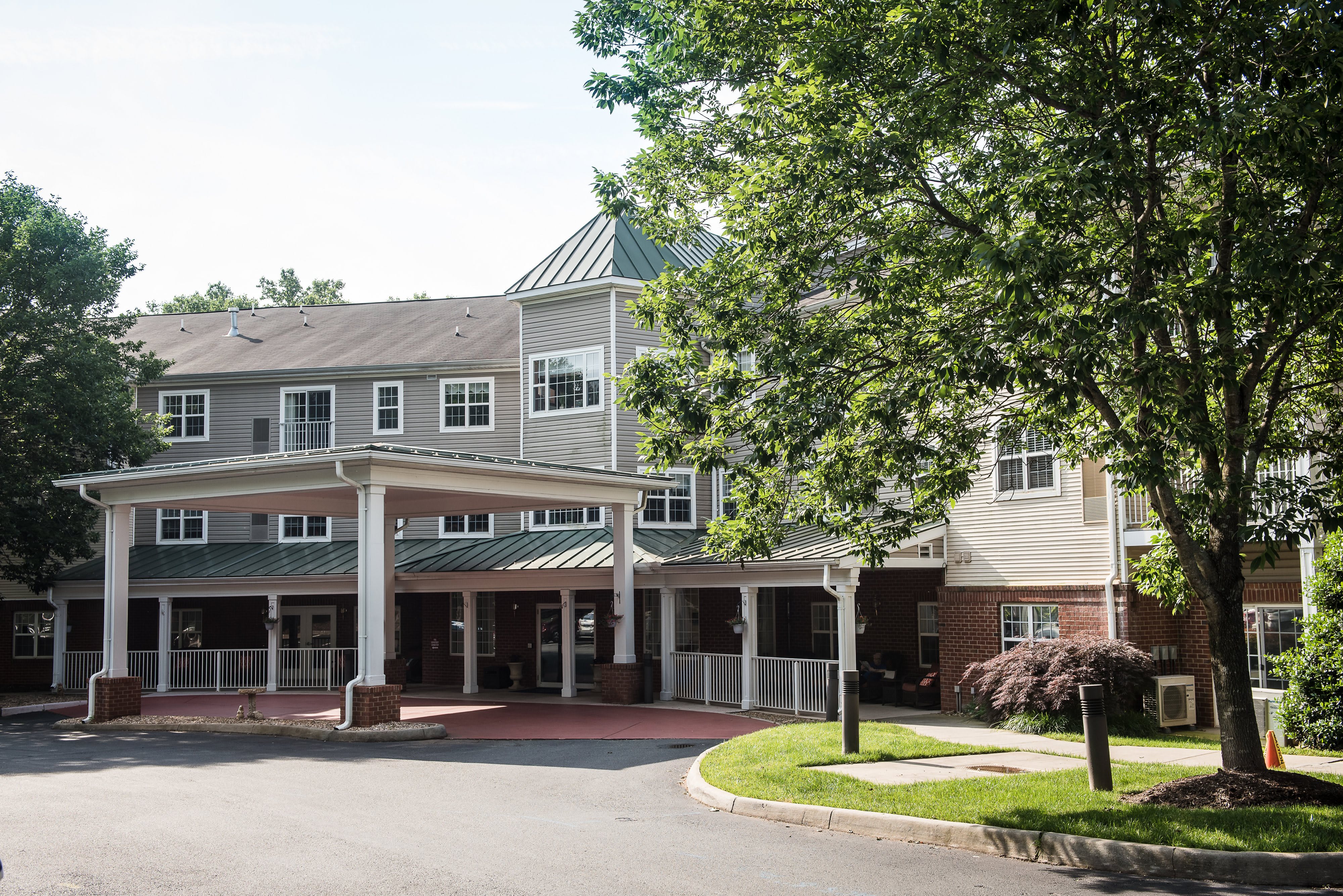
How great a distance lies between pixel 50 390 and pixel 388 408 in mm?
7703

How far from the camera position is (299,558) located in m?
28.9

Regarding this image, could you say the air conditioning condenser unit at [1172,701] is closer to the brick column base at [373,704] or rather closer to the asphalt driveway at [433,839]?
the asphalt driveway at [433,839]

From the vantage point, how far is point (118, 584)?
21.9 metres

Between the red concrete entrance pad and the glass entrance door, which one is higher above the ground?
the glass entrance door

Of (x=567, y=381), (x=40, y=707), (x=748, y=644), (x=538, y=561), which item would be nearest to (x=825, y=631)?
(x=748, y=644)

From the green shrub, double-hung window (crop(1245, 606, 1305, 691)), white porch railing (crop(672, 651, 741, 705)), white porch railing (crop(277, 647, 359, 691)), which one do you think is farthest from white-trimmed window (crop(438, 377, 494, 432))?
the green shrub

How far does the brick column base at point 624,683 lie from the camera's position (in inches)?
890

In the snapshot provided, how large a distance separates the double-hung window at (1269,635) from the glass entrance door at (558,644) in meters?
14.4

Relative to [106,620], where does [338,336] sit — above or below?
above

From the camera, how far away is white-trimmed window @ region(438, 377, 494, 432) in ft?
96.9

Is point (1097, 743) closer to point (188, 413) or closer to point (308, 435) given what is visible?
point (308, 435)

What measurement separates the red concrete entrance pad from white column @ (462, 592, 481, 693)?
1.16 metres

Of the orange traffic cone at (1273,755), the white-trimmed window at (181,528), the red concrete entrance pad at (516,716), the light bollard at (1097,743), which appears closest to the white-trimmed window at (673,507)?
the red concrete entrance pad at (516,716)

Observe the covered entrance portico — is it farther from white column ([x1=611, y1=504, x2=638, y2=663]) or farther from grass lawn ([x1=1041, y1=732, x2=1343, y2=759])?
grass lawn ([x1=1041, y1=732, x2=1343, y2=759])
